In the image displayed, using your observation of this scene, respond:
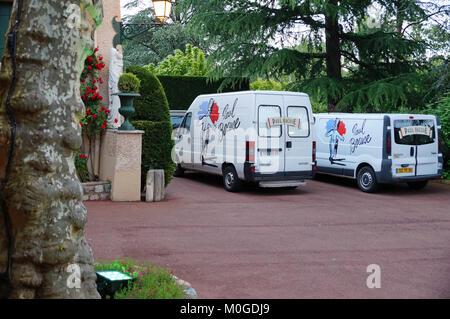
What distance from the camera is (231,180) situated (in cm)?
1257

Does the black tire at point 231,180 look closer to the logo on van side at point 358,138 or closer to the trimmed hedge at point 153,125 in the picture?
the trimmed hedge at point 153,125

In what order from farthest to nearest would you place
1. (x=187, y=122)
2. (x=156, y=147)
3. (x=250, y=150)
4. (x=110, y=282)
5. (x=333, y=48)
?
(x=333, y=48) → (x=187, y=122) → (x=250, y=150) → (x=156, y=147) → (x=110, y=282)

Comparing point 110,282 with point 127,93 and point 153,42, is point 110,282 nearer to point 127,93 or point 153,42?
point 127,93

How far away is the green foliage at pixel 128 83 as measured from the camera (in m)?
10.7

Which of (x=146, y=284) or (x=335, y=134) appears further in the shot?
(x=335, y=134)

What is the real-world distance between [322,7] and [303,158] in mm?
6951

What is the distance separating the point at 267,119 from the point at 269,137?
0.41 meters

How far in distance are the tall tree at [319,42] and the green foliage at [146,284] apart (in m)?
13.0

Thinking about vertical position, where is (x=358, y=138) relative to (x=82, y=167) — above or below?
above

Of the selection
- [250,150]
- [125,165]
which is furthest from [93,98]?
[250,150]

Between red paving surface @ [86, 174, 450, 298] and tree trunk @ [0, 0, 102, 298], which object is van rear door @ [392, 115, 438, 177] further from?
tree trunk @ [0, 0, 102, 298]
